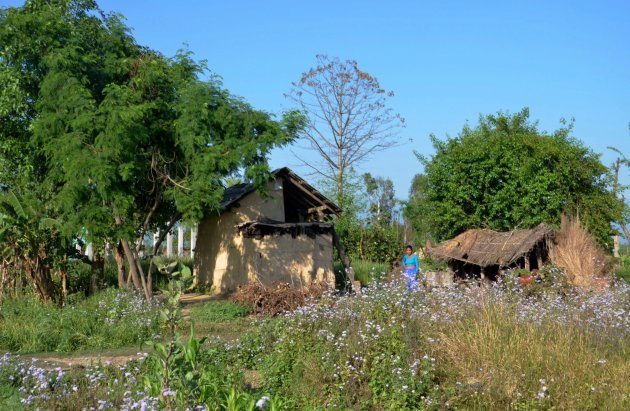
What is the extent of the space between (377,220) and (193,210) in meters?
A: 15.7

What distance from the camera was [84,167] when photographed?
1404 centimetres

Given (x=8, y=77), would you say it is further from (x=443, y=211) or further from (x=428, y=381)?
(x=443, y=211)

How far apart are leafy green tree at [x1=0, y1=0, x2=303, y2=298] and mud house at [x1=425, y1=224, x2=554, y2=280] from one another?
252 inches

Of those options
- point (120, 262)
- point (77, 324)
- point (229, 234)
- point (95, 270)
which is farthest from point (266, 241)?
point (77, 324)

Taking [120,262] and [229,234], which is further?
[229,234]

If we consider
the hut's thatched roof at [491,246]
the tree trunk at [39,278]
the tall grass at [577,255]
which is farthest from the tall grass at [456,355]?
the hut's thatched roof at [491,246]

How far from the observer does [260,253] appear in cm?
1944

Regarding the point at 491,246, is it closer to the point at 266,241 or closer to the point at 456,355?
the point at 266,241

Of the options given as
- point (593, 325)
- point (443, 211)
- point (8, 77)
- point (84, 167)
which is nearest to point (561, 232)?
point (443, 211)

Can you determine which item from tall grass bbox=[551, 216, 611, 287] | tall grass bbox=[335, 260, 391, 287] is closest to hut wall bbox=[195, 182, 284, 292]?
tall grass bbox=[335, 260, 391, 287]

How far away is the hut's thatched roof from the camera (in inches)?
706

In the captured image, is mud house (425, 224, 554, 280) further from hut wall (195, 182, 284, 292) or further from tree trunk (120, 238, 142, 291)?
tree trunk (120, 238, 142, 291)

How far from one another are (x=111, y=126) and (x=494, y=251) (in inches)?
413

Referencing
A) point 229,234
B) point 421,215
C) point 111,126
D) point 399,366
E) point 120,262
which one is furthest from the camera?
point 421,215
